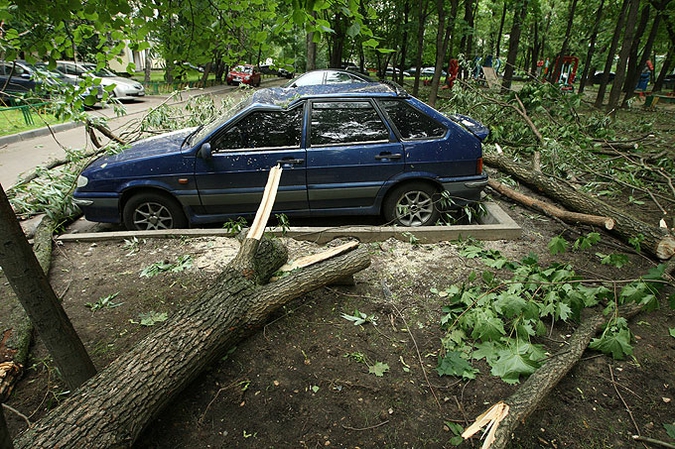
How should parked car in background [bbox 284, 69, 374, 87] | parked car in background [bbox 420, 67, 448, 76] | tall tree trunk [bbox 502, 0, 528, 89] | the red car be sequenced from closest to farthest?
1. parked car in background [bbox 284, 69, 374, 87]
2. tall tree trunk [bbox 502, 0, 528, 89]
3. the red car
4. parked car in background [bbox 420, 67, 448, 76]

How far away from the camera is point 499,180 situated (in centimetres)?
605

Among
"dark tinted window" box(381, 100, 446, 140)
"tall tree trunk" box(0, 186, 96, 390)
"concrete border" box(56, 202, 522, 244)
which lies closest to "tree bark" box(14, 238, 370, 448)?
"tall tree trunk" box(0, 186, 96, 390)

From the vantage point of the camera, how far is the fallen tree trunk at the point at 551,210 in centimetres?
434

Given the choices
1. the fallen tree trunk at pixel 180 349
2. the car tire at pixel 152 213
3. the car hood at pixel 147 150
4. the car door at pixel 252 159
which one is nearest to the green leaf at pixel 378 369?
the fallen tree trunk at pixel 180 349

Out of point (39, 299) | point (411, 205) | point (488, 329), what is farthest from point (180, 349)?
point (411, 205)

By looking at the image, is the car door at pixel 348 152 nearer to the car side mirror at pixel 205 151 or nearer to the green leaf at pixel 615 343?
the car side mirror at pixel 205 151

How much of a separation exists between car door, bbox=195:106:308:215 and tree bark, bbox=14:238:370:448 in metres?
1.32

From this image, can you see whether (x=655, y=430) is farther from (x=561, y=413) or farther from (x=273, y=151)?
(x=273, y=151)

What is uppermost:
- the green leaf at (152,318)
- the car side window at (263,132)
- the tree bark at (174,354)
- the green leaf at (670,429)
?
the car side window at (263,132)

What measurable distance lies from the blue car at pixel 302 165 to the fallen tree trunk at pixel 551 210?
904mm

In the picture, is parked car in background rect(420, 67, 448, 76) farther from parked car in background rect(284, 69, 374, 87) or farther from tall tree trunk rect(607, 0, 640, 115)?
parked car in background rect(284, 69, 374, 87)

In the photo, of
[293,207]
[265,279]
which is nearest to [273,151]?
[293,207]

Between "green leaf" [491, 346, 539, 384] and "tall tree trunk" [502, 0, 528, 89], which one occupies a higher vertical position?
"tall tree trunk" [502, 0, 528, 89]

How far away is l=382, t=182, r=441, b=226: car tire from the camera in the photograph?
Answer: 484 cm
